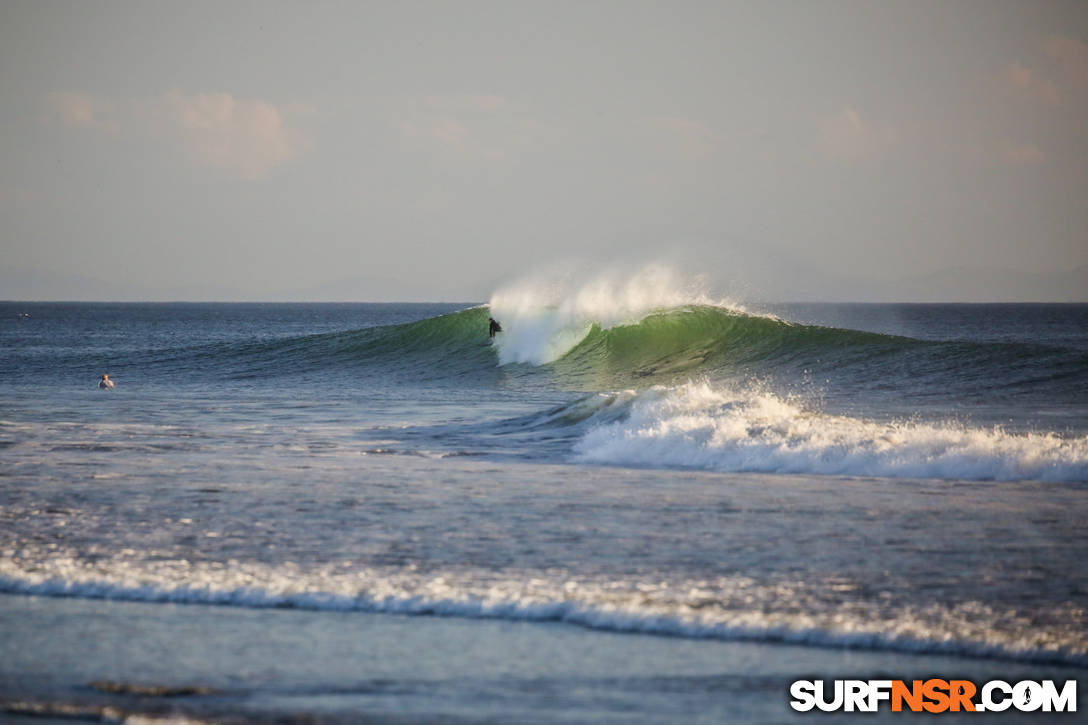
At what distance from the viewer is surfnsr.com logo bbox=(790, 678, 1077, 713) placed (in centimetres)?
551

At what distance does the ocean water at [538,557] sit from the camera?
19.4ft

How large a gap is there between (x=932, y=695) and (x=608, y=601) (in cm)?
216

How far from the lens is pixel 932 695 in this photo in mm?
5633

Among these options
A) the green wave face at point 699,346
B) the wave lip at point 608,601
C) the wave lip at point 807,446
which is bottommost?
the wave lip at point 608,601

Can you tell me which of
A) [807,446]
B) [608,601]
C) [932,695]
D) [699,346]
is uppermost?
[699,346]

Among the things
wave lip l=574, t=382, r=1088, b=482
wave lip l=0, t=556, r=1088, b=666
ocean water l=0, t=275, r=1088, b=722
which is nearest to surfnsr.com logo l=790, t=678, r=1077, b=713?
ocean water l=0, t=275, r=1088, b=722

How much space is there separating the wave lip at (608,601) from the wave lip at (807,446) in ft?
18.0

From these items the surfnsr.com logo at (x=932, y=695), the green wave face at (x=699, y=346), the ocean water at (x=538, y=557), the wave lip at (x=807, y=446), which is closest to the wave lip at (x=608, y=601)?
the ocean water at (x=538, y=557)

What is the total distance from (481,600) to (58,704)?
261 centimetres

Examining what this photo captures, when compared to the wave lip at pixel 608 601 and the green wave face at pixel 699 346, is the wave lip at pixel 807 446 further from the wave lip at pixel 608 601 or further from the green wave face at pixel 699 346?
the green wave face at pixel 699 346

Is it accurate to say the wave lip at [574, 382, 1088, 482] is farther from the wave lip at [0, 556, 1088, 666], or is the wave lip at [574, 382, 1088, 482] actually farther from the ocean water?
the wave lip at [0, 556, 1088, 666]

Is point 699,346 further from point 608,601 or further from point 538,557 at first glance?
point 608,601

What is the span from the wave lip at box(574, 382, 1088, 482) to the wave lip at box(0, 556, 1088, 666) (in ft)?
18.0

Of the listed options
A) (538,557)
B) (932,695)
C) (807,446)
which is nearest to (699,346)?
(807,446)
